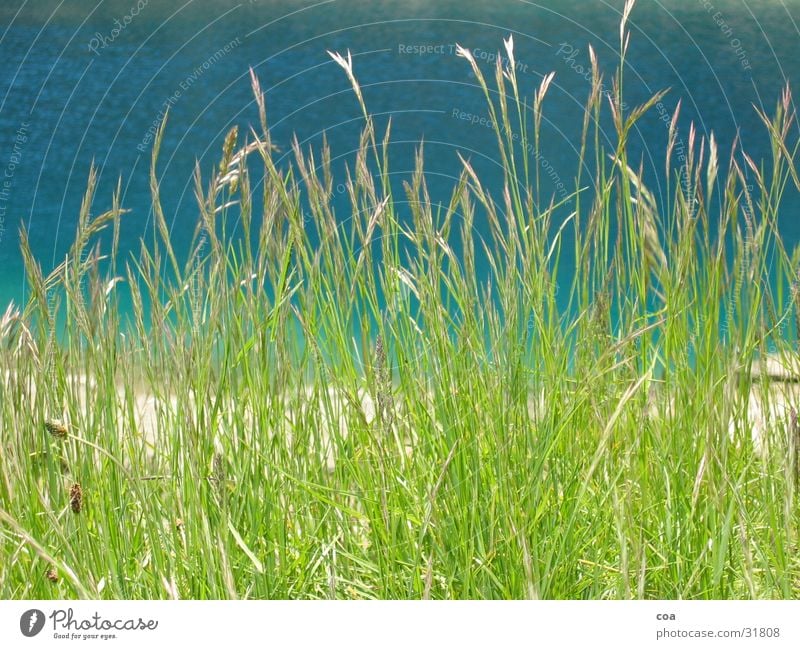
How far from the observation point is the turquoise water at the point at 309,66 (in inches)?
87.4

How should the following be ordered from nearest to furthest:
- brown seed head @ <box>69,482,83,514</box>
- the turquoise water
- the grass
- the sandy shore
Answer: brown seed head @ <box>69,482,83,514</box> < the grass < the sandy shore < the turquoise water

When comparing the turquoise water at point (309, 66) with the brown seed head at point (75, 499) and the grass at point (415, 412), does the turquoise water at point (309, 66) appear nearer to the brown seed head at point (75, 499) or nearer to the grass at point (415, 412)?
the grass at point (415, 412)

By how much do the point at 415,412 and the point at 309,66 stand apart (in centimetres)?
119

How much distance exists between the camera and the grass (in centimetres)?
164

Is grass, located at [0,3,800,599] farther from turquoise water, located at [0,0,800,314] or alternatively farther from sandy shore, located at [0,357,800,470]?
turquoise water, located at [0,0,800,314]

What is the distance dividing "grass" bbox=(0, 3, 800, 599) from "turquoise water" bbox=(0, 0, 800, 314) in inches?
16.4

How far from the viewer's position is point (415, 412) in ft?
6.02
